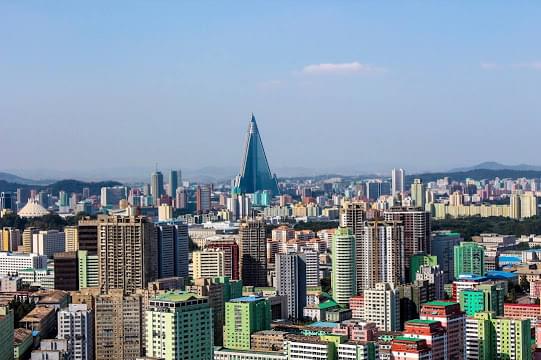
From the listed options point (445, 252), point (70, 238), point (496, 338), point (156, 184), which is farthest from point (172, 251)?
point (156, 184)

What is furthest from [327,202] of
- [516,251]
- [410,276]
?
[410,276]

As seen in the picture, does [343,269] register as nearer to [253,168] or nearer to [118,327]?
[118,327]

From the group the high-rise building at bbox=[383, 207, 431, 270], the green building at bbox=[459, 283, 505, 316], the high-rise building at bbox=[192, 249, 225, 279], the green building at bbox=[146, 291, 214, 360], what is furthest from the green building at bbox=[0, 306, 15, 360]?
the high-rise building at bbox=[383, 207, 431, 270]

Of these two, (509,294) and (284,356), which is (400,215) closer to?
(509,294)

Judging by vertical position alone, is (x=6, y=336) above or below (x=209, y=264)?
below

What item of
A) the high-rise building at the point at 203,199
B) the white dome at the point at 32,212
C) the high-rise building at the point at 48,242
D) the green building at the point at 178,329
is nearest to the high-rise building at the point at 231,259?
the high-rise building at the point at 48,242

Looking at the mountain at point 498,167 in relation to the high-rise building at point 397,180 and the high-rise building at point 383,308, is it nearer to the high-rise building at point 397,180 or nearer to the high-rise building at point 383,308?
the high-rise building at point 397,180

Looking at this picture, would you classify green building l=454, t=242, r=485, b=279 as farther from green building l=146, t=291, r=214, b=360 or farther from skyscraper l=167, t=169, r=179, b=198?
skyscraper l=167, t=169, r=179, b=198
